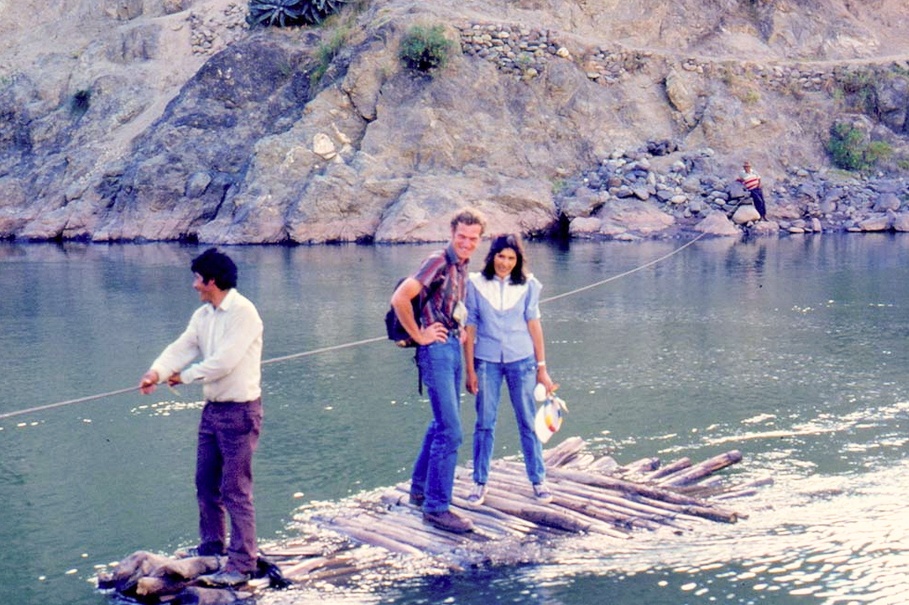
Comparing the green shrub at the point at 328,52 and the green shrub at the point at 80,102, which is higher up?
the green shrub at the point at 328,52

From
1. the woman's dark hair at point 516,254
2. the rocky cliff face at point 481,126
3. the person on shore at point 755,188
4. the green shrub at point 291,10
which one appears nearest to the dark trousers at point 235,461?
the woman's dark hair at point 516,254

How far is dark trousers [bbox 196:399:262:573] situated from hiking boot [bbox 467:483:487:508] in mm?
1530

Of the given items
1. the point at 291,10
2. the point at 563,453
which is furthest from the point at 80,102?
the point at 563,453

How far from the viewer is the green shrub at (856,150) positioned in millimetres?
35938

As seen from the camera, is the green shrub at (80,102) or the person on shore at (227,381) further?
the green shrub at (80,102)

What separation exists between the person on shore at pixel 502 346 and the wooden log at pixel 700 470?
3.61ft

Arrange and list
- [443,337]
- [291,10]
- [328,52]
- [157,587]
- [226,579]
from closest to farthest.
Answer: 1. [157,587]
2. [226,579]
3. [443,337]
4. [328,52]
5. [291,10]

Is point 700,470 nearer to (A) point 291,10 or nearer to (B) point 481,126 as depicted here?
(B) point 481,126

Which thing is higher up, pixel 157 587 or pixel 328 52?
pixel 328 52

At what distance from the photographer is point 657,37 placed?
38844mm

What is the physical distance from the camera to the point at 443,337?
7109 millimetres

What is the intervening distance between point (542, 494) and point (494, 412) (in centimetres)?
58

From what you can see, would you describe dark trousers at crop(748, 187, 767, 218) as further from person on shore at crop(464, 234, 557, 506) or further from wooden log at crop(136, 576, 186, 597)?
wooden log at crop(136, 576, 186, 597)

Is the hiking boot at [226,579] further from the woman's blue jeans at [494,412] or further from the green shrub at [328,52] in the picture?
the green shrub at [328,52]
